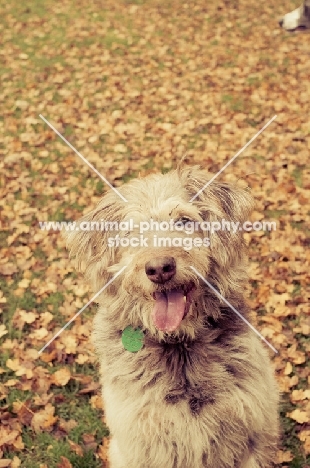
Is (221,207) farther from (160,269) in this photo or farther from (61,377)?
(61,377)

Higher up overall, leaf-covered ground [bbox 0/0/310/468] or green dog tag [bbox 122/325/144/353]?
green dog tag [bbox 122/325/144/353]

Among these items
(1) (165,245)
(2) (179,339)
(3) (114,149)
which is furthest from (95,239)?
(3) (114,149)

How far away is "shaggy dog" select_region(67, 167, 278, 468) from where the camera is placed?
2988 mm

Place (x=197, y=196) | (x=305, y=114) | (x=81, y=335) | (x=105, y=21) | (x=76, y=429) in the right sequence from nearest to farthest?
(x=197, y=196), (x=76, y=429), (x=81, y=335), (x=305, y=114), (x=105, y=21)

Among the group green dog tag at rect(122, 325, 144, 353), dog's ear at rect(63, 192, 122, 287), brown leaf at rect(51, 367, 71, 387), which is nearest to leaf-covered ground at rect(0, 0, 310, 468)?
brown leaf at rect(51, 367, 71, 387)

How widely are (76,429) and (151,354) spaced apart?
160 centimetres

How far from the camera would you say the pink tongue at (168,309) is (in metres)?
2.84

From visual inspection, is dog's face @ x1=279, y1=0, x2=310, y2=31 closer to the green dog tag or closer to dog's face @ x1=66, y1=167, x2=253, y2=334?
dog's face @ x1=66, y1=167, x2=253, y2=334

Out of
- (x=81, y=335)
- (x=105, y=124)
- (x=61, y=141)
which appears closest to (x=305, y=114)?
(x=105, y=124)

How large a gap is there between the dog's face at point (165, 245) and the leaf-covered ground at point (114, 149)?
69.8 inches

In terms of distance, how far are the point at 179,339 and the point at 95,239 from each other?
76 cm

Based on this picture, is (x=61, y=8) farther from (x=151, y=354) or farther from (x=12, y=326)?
(x=151, y=354)

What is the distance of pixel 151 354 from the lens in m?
3.12

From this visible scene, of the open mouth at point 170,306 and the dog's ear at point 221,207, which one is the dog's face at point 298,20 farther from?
the open mouth at point 170,306
